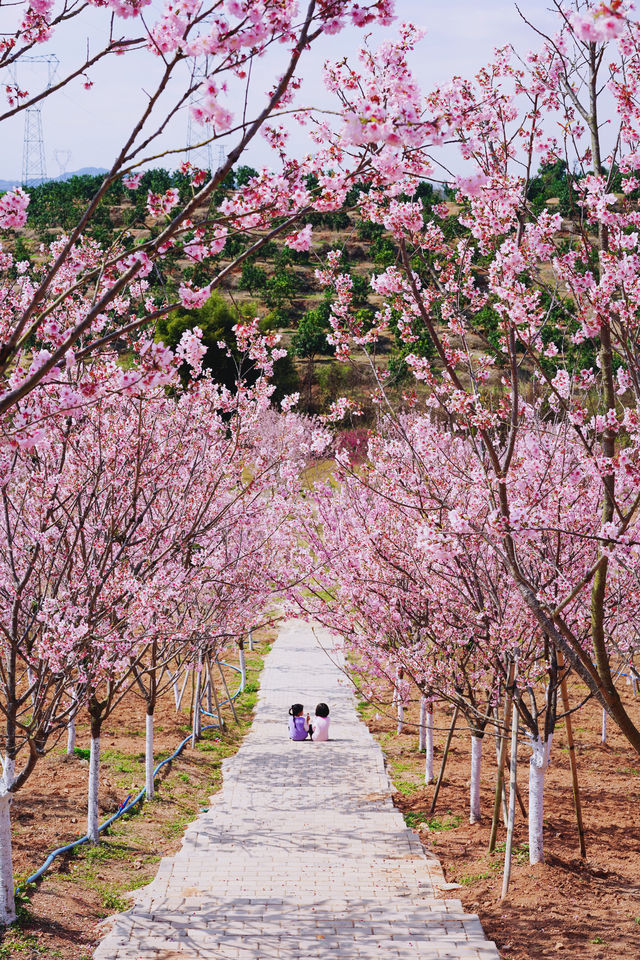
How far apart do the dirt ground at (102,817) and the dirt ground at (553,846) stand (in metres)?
2.57

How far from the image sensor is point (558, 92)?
604 centimetres

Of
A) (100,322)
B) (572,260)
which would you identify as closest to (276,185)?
(572,260)

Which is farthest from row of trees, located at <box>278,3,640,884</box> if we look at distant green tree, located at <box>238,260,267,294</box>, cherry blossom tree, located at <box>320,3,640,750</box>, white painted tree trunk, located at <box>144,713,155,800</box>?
distant green tree, located at <box>238,260,267,294</box>

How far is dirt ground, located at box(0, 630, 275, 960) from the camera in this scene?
6762mm

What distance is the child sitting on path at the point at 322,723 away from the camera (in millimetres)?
12961

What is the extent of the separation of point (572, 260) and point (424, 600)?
4.25m

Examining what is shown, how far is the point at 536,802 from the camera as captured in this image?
7926 mm

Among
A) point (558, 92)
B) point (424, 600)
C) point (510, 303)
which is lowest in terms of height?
point (424, 600)

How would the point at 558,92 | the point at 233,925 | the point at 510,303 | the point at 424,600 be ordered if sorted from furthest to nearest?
the point at 424,600
the point at 233,925
the point at 558,92
the point at 510,303

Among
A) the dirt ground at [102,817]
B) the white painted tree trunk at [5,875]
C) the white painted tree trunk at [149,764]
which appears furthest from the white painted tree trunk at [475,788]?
the white painted tree trunk at [5,875]

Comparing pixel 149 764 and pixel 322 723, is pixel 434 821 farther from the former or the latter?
pixel 322 723

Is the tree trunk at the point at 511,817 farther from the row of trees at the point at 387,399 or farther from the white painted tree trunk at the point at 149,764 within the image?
the white painted tree trunk at the point at 149,764

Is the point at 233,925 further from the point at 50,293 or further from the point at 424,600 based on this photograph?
the point at 50,293

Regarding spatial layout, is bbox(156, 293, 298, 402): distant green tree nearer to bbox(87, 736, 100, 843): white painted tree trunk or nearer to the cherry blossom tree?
bbox(87, 736, 100, 843): white painted tree trunk
